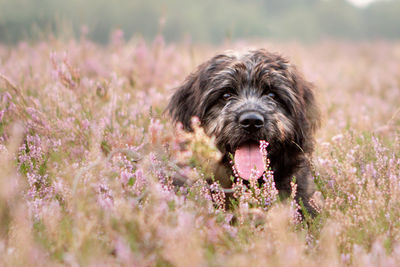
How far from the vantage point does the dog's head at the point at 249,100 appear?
3566mm

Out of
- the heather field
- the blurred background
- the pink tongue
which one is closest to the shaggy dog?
the pink tongue

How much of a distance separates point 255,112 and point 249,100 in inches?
14.7

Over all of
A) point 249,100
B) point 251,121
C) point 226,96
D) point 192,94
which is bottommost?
point 251,121

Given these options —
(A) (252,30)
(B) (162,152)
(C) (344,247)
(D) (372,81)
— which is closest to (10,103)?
(B) (162,152)

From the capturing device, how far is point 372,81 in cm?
1037

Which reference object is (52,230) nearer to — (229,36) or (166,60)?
(229,36)

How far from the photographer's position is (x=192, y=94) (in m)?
4.09

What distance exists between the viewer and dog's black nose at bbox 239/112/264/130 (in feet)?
11.1

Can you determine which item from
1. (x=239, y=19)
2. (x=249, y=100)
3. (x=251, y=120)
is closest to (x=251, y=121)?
(x=251, y=120)

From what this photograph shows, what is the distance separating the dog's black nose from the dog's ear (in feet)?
1.94

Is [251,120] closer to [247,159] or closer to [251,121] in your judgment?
[251,121]

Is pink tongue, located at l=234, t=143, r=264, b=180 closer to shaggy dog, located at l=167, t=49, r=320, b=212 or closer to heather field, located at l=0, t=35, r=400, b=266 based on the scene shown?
shaggy dog, located at l=167, t=49, r=320, b=212

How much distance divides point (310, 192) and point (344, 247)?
140cm

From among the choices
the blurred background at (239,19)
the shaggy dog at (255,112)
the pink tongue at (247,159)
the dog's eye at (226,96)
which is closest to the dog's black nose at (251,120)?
the shaggy dog at (255,112)
